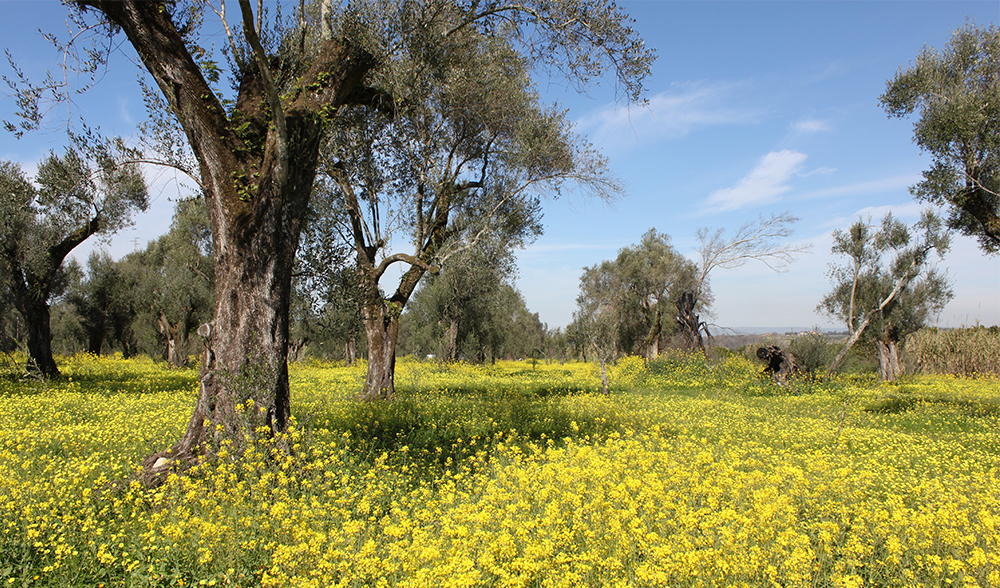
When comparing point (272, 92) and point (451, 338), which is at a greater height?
point (272, 92)

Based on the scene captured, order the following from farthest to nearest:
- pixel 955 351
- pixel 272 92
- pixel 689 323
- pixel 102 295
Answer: pixel 102 295 → pixel 955 351 → pixel 689 323 → pixel 272 92

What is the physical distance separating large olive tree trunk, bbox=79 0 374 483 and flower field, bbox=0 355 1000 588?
0.64 metres

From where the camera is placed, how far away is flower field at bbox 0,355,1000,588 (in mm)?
3723

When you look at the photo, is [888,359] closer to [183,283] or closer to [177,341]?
[183,283]

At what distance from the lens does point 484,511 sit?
4.46 m

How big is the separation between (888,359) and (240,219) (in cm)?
3525

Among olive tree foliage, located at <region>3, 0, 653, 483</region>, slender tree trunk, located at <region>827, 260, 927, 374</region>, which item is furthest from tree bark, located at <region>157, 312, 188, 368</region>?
slender tree trunk, located at <region>827, 260, 927, 374</region>

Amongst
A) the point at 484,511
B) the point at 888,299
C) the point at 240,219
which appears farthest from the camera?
the point at 888,299

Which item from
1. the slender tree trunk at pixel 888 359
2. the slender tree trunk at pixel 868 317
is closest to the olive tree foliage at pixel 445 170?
the slender tree trunk at pixel 868 317

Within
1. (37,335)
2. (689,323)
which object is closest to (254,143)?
(37,335)

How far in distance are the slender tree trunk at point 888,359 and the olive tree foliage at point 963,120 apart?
1608cm

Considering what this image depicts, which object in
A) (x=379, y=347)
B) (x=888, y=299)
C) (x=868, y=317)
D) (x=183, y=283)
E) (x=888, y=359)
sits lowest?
(x=888, y=359)

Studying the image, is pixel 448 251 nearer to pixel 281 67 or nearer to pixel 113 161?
pixel 281 67

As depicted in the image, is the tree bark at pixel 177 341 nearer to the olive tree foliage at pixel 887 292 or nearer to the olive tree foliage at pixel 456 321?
the olive tree foliage at pixel 456 321
